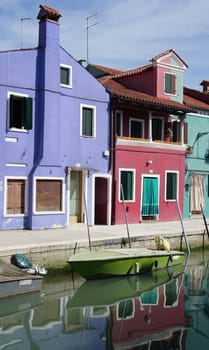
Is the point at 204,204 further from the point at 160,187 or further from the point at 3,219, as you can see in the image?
the point at 3,219

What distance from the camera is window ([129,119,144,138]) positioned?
25.1 metres

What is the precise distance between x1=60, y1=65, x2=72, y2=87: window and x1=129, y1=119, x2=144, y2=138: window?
4.19 m

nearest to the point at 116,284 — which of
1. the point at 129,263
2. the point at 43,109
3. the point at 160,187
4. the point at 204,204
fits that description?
the point at 129,263

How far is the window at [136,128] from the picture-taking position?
25.1 meters

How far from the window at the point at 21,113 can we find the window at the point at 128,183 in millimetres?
5576

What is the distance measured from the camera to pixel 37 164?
822 inches

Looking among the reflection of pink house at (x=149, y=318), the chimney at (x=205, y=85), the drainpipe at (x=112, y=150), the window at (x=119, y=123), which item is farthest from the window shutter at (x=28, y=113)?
the chimney at (x=205, y=85)

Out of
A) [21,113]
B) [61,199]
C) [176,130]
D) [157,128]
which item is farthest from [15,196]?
[176,130]

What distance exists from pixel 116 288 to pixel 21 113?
27.8 ft

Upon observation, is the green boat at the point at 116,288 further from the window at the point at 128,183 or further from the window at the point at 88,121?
the window at the point at 88,121

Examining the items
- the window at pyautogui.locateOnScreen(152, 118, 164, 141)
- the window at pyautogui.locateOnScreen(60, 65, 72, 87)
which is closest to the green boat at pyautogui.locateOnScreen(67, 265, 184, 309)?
the window at pyautogui.locateOnScreen(60, 65, 72, 87)

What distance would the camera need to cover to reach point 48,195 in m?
21.3

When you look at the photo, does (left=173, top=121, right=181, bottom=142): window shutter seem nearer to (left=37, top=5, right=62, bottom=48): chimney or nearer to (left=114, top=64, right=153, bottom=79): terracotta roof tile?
(left=114, top=64, right=153, bottom=79): terracotta roof tile

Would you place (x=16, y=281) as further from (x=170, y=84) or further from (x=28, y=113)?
(x=170, y=84)
